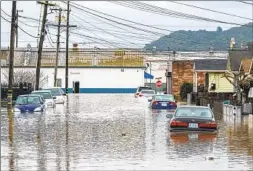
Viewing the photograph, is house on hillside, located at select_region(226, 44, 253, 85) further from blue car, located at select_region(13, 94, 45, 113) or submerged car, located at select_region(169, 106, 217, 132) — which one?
submerged car, located at select_region(169, 106, 217, 132)

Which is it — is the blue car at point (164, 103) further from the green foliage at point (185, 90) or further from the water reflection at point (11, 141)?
the green foliage at point (185, 90)

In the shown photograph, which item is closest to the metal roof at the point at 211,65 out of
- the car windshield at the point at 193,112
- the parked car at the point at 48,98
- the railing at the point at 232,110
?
the parked car at the point at 48,98

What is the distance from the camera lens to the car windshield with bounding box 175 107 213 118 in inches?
1146

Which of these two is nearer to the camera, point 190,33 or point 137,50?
point 137,50

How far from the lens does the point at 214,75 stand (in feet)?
248

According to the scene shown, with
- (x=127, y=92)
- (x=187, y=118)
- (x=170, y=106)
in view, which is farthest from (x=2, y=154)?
(x=127, y=92)

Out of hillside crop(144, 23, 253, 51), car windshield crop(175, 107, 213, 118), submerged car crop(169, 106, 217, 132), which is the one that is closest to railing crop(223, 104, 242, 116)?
car windshield crop(175, 107, 213, 118)

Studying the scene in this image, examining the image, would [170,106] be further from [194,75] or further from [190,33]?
[190,33]

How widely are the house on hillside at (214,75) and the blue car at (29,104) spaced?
84.9ft

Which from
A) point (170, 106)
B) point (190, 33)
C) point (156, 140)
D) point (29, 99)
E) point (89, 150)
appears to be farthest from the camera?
point (190, 33)

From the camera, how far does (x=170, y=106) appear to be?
175 feet

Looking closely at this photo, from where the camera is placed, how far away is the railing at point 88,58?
117181 mm

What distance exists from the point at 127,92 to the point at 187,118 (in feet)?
297

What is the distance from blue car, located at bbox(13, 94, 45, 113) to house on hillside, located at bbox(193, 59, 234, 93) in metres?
25.9
